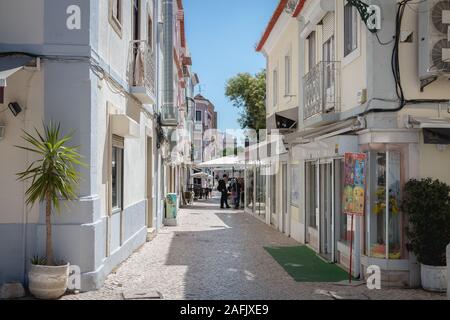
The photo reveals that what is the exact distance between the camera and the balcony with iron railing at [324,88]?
36.1ft

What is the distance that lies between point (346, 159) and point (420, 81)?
5.75 feet

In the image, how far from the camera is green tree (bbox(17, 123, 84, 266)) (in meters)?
7.38

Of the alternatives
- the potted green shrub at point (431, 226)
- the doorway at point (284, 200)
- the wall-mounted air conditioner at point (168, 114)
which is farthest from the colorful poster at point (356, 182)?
the wall-mounted air conditioner at point (168, 114)

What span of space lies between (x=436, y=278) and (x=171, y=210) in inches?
480

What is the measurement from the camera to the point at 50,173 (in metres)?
7.39

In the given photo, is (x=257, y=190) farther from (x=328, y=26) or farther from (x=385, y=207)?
(x=385, y=207)

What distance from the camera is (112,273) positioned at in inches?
381

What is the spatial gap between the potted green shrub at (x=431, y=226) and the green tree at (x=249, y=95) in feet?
92.3

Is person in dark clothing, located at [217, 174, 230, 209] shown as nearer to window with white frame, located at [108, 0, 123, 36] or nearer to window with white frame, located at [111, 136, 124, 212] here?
window with white frame, located at [111, 136, 124, 212]

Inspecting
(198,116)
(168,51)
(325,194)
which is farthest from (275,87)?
(198,116)

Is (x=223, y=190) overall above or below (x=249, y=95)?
below

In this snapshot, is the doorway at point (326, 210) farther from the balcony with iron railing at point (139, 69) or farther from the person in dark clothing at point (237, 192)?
the person in dark clothing at point (237, 192)

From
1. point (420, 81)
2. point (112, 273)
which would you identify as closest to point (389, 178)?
point (420, 81)
